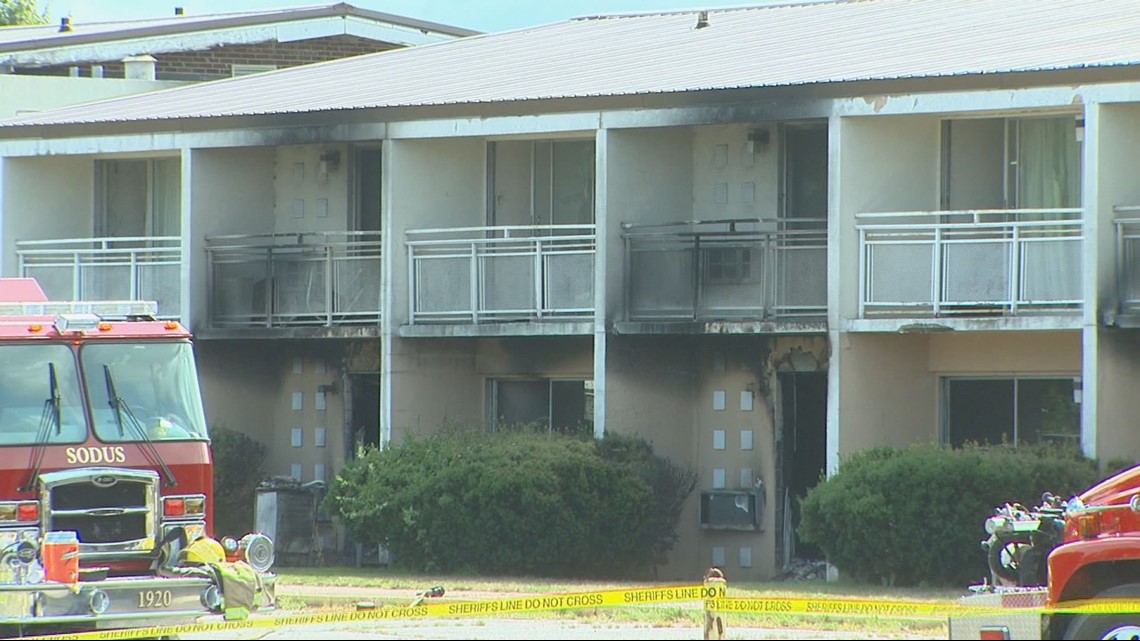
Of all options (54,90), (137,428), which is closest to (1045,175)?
(137,428)

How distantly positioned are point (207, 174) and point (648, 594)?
1363cm

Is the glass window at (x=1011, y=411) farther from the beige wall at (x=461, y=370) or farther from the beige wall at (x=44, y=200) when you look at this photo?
the beige wall at (x=44, y=200)

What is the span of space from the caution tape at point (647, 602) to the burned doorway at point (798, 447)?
7712 mm

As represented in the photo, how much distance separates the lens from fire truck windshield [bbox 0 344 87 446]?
1466cm

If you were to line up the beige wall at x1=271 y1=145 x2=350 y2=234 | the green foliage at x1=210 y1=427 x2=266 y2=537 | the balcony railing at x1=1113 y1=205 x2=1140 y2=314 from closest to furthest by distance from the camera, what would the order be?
the balcony railing at x1=1113 y1=205 x2=1140 y2=314 < the green foliage at x1=210 y1=427 x2=266 y2=537 < the beige wall at x1=271 y1=145 x2=350 y2=234

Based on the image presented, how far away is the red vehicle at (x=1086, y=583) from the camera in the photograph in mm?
11453

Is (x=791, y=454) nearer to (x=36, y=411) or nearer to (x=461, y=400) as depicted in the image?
(x=461, y=400)

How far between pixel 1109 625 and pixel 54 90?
27.5m

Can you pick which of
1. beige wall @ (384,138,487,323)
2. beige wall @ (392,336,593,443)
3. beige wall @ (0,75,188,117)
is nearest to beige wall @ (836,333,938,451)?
beige wall @ (392,336,593,443)

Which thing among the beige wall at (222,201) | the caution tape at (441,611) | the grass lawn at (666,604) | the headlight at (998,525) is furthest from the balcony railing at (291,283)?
the headlight at (998,525)

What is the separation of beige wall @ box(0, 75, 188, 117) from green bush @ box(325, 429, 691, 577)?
14.3m

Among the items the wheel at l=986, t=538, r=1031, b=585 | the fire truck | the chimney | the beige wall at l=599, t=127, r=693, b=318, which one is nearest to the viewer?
the wheel at l=986, t=538, r=1031, b=585

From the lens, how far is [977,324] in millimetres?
21531

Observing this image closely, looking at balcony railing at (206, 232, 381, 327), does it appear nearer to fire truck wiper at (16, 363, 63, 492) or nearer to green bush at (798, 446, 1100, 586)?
green bush at (798, 446, 1100, 586)
